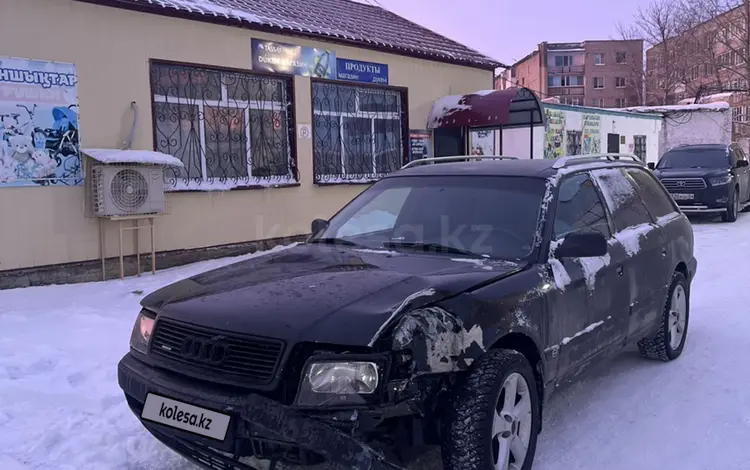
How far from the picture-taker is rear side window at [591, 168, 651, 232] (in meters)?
4.39

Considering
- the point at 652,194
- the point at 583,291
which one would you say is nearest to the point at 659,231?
the point at 652,194

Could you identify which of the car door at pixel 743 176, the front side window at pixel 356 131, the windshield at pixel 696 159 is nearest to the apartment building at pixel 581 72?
Result: the car door at pixel 743 176

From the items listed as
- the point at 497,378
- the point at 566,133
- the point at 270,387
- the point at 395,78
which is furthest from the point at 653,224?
the point at 566,133

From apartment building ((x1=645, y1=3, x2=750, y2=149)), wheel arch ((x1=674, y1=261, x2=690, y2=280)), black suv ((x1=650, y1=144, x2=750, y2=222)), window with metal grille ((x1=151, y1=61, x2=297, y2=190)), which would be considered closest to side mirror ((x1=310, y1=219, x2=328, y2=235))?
wheel arch ((x1=674, y1=261, x2=690, y2=280))

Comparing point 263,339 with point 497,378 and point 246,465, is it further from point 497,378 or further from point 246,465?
point 497,378

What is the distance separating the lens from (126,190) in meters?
7.79

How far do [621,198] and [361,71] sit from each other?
7624 mm

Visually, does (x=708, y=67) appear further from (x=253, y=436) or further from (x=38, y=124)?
(x=253, y=436)

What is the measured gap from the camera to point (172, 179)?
8.88 metres

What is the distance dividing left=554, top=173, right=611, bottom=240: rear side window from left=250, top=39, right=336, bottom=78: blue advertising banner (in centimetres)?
688

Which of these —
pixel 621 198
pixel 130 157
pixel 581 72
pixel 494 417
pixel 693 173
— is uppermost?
pixel 581 72

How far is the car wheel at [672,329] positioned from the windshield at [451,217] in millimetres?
1894

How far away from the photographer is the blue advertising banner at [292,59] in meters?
9.91

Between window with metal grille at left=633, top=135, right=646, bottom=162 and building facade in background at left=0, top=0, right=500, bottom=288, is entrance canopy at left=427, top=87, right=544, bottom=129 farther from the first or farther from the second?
window with metal grille at left=633, top=135, right=646, bottom=162
